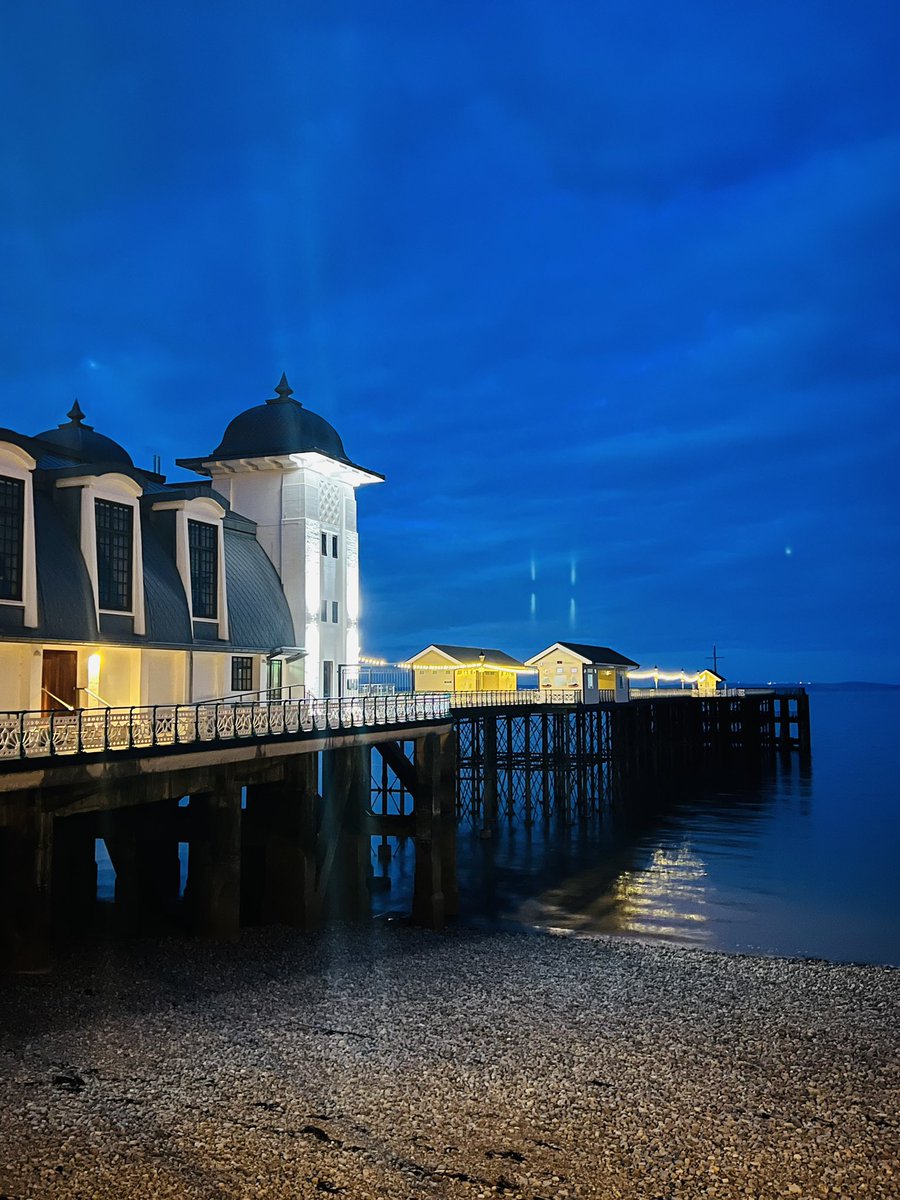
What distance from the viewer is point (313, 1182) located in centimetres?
994

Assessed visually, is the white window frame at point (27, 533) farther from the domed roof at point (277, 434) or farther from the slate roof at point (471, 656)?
the slate roof at point (471, 656)

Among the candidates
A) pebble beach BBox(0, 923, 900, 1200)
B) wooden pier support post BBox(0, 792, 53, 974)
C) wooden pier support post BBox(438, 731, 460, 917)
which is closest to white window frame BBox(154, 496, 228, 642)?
wooden pier support post BBox(438, 731, 460, 917)

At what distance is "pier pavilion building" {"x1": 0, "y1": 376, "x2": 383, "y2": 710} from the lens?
17.2 meters

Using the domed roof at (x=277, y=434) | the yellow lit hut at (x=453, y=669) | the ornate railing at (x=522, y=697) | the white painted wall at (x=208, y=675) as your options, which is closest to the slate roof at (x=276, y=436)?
the domed roof at (x=277, y=434)

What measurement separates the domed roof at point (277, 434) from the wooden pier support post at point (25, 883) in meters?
14.9

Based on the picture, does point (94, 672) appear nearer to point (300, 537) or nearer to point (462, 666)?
point (300, 537)

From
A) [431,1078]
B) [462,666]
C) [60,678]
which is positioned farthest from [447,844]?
[462,666]

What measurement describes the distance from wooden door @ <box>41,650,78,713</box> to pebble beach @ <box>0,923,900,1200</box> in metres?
4.70

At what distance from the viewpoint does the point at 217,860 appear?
17406mm

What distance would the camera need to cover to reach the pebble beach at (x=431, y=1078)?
33.4 feet

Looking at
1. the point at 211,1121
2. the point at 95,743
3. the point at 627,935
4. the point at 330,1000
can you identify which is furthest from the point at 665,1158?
the point at 627,935

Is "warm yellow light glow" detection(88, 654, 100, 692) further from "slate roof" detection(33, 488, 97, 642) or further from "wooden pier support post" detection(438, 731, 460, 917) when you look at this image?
"wooden pier support post" detection(438, 731, 460, 917)

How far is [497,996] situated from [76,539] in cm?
1200

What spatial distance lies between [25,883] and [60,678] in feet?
17.3
